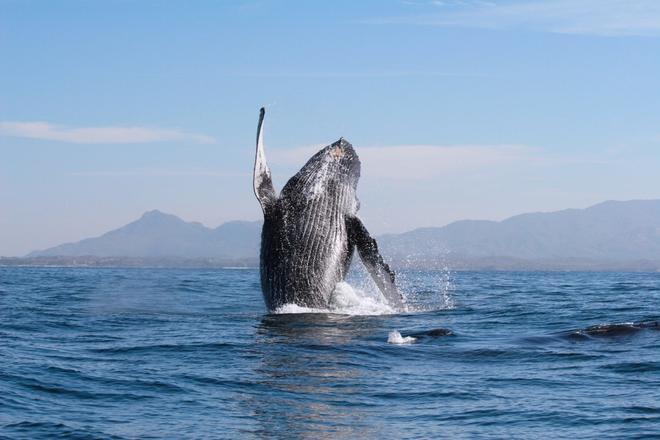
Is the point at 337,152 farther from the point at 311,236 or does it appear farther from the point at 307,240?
the point at 307,240

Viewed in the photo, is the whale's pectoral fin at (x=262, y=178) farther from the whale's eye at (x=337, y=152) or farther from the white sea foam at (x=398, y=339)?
the white sea foam at (x=398, y=339)

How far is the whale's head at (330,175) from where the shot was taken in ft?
57.6

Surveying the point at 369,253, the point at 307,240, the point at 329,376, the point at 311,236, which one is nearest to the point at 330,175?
the point at 311,236

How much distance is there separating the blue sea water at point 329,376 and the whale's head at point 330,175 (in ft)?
6.49

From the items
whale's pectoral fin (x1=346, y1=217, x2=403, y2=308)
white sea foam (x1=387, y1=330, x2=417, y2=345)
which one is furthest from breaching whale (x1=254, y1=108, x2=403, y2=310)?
white sea foam (x1=387, y1=330, x2=417, y2=345)

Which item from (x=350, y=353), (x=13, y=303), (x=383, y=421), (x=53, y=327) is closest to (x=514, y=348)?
(x=350, y=353)

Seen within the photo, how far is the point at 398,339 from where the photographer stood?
13547 millimetres

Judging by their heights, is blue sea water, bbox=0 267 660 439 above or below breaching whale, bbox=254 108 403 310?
below

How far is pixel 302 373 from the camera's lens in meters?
11.3

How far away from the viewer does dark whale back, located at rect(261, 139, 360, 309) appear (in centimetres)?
1697

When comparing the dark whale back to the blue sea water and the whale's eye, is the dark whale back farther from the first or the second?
the blue sea water

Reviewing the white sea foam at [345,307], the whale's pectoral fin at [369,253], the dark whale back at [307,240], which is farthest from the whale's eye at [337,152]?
the white sea foam at [345,307]

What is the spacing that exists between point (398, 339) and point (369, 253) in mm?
4159

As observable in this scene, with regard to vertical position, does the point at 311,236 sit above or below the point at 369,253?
→ above
